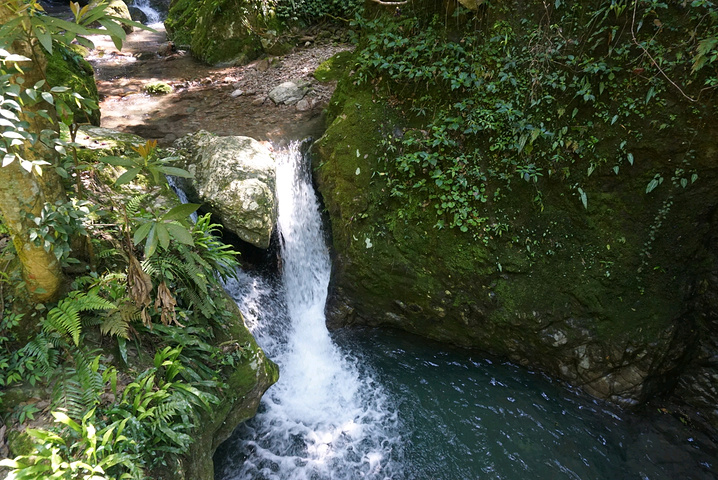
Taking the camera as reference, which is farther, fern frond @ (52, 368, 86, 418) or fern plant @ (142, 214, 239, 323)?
fern plant @ (142, 214, 239, 323)

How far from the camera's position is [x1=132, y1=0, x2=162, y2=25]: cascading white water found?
49.4ft

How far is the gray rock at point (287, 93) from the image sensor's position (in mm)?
8977

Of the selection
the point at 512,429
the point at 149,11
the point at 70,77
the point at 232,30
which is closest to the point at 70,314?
the point at 70,77

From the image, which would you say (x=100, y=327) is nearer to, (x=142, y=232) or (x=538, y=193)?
(x=142, y=232)

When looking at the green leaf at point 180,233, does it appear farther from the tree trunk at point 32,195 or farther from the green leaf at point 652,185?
the green leaf at point 652,185

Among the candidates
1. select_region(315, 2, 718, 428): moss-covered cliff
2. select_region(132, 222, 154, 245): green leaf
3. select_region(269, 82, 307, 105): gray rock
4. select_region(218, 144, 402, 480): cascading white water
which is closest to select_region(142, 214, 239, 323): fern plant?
select_region(132, 222, 154, 245): green leaf

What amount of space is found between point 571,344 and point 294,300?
4379 millimetres

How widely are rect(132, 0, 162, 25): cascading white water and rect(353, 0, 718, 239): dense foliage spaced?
12.8 m

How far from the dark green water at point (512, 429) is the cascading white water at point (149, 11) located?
15.8 meters

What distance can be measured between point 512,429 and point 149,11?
61.8 ft

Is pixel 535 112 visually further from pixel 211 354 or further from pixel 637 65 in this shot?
pixel 211 354

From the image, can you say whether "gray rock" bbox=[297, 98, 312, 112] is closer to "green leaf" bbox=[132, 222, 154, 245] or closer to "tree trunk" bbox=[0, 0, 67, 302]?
"tree trunk" bbox=[0, 0, 67, 302]

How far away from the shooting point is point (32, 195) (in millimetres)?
2998

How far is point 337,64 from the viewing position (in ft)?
31.7
